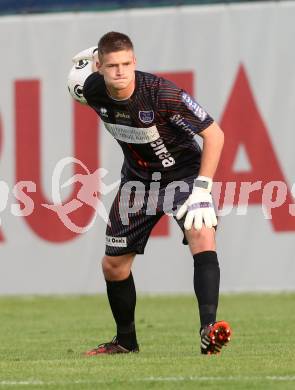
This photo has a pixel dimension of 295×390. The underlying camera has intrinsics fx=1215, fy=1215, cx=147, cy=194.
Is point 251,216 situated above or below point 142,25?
below

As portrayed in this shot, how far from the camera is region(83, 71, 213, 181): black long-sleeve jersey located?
725 cm

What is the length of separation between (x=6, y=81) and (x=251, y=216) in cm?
322

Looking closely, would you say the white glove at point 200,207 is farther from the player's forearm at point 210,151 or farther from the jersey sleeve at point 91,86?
the jersey sleeve at point 91,86

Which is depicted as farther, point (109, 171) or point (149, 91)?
point (109, 171)

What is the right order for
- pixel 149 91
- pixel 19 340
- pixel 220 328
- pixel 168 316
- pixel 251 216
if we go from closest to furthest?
pixel 220 328
pixel 149 91
pixel 19 340
pixel 168 316
pixel 251 216

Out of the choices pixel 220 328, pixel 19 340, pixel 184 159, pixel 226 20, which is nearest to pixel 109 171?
pixel 226 20

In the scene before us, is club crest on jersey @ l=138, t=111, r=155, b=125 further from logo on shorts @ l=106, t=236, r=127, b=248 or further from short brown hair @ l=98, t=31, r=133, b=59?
logo on shorts @ l=106, t=236, r=127, b=248

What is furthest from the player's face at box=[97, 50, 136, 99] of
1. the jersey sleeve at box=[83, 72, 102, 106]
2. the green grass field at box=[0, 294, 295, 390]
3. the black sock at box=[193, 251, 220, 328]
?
the green grass field at box=[0, 294, 295, 390]

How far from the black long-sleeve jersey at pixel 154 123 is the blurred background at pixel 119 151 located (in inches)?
227

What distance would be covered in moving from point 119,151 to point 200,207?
6664 mm

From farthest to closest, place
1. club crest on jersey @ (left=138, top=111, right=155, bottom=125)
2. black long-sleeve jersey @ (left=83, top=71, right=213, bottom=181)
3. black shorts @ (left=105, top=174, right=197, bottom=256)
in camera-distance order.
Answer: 1. black shorts @ (left=105, top=174, right=197, bottom=256)
2. club crest on jersey @ (left=138, top=111, right=155, bottom=125)
3. black long-sleeve jersey @ (left=83, top=71, right=213, bottom=181)

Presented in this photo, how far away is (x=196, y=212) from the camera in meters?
7.18

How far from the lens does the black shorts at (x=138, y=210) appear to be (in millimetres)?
7543

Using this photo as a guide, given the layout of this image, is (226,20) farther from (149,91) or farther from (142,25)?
(149,91)
